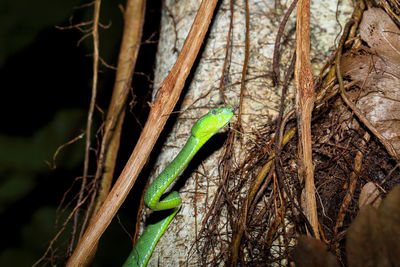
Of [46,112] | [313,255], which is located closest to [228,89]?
[313,255]

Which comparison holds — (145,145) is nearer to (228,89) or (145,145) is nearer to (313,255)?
(228,89)

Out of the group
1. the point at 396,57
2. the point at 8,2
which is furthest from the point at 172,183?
the point at 8,2

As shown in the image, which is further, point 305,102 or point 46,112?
point 46,112

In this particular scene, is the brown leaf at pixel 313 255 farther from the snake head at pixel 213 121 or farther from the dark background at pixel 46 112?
the dark background at pixel 46 112

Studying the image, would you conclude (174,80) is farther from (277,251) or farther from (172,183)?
(277,251)

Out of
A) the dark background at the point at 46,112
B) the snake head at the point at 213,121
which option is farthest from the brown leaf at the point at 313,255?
the dark background at the point at 46,112

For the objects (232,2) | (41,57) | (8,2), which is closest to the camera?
(232,2)
